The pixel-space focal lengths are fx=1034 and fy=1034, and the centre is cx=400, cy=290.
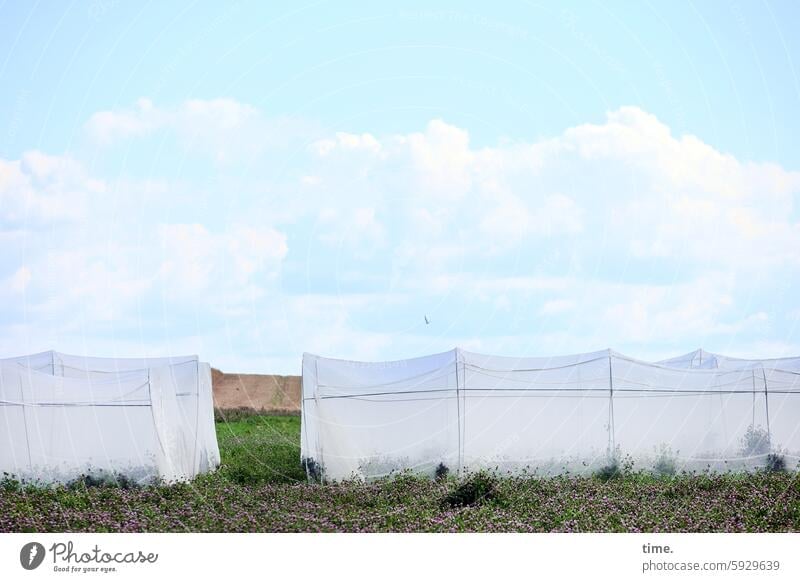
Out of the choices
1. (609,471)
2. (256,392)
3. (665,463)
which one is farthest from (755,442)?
(256,392)

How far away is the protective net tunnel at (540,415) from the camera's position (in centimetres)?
2305

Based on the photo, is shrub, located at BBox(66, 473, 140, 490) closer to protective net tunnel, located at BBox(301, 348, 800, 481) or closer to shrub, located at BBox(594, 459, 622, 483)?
protective net tunnel, located at BBox(301, 348, 800, 481)

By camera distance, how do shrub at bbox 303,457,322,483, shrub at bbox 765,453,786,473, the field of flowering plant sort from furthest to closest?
shrub at bbox 765,453,786,473 → shrub at bbox 303,457,322,483 → the field of flowering plant

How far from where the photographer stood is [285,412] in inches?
2200

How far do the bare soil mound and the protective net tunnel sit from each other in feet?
111

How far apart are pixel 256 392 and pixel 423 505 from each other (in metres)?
46.2

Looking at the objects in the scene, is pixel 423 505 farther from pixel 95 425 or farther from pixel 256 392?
pixel 256 392

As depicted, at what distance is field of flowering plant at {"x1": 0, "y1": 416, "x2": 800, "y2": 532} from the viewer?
14867 millimetres

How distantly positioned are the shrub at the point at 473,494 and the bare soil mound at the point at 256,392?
40230mm

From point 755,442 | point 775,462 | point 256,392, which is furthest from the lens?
point 256,392

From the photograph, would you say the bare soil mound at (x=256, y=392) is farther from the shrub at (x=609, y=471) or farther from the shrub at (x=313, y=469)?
the shrub at (x=609, y=471)

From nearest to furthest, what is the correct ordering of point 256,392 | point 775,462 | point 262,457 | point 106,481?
1. point 106,481
2. point 775,462
3. point 262,457
4. point 256,392

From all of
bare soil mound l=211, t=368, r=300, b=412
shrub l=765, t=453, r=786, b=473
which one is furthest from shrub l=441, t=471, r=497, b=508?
bare soil mound l=211, t=368, r=300, b=412

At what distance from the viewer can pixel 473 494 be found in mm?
17375
